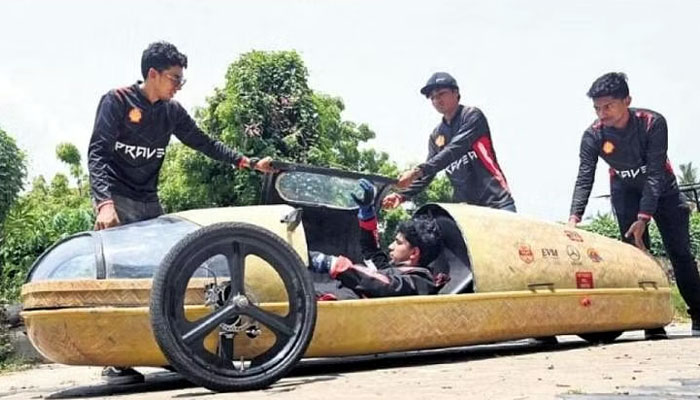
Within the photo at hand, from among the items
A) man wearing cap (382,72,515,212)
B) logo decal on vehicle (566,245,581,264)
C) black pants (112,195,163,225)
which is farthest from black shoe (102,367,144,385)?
logo decal on vehicle (566,245,581,264)

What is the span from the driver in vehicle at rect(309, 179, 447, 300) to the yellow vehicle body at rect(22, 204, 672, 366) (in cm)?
14

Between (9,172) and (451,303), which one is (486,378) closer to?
(451,303)

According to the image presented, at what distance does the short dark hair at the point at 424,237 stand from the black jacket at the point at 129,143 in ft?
5.21

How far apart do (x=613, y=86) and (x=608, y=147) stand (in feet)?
1.54

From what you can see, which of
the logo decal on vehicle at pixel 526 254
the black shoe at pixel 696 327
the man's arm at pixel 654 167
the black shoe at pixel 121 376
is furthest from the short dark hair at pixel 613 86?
the black shoe at pixel 121 376

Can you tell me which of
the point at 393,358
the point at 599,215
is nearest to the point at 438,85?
the point at 393,358

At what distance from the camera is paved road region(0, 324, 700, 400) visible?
400 centimetres

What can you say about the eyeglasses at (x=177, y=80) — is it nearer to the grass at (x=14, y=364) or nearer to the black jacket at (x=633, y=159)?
the black jacket at (x=633, y=159)

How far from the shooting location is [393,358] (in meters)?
6.50

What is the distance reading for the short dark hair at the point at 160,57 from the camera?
6.05 meters

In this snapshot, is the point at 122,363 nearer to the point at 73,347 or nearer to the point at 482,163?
the point at 73,347

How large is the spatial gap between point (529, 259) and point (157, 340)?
268 cm

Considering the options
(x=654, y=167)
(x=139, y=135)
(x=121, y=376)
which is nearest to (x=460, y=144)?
(x=654, y=167)

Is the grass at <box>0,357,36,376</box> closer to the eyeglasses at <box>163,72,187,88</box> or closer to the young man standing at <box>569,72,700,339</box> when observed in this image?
the eyeglasses at <box>163,72,187,88</box>
